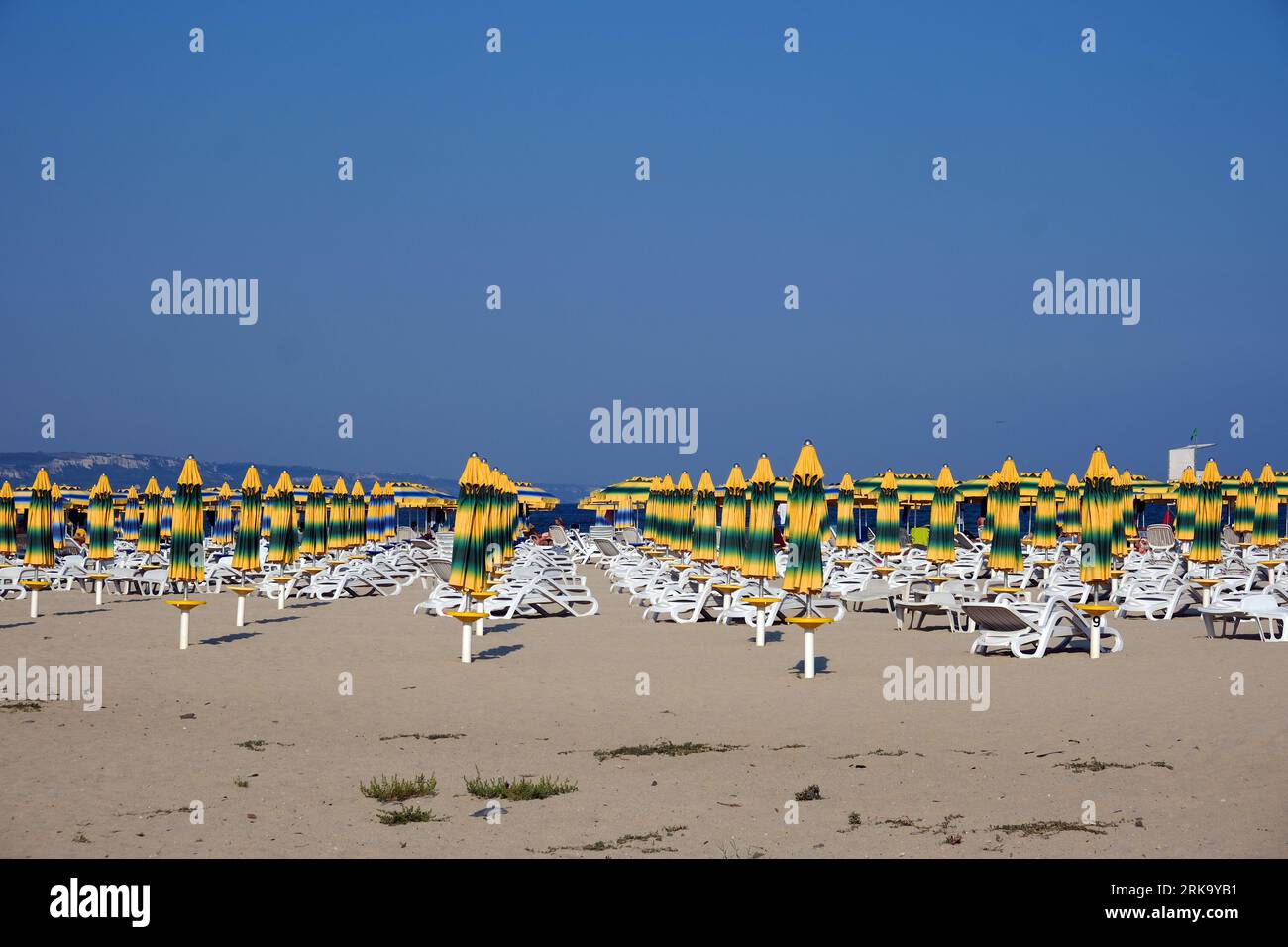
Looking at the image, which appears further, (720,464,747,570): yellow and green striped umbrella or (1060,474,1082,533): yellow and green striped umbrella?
(1060,474,1082,533): yellow and green striped umbrella

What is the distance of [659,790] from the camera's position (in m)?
6.33

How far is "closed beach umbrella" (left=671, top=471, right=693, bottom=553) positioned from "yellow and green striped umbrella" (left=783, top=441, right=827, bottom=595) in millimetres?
9485

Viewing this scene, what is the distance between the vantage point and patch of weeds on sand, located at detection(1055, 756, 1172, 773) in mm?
6555

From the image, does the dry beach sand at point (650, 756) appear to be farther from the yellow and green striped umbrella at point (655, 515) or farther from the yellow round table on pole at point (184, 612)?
the yellow and green striped umbrella at point (655, 515)

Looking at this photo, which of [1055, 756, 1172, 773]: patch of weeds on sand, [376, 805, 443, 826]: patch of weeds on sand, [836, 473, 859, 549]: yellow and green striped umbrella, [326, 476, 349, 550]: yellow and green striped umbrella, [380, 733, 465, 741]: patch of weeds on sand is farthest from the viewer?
[836, 473, 859, 549]: yellow and green striped umbrella

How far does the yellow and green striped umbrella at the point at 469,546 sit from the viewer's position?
1173cm

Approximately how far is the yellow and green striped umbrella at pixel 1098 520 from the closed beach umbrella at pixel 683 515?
30.2 ft

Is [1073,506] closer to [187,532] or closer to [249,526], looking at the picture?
[249,526]

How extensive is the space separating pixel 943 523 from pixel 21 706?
12.7m

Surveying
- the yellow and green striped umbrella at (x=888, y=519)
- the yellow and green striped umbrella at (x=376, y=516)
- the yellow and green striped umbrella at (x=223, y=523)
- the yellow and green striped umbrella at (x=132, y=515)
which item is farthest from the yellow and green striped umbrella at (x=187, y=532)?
the yellow and green striped umbrella at (x=132, y=515)

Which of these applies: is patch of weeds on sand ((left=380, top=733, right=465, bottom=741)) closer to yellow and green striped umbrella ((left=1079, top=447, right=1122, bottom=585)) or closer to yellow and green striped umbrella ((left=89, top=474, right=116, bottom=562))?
yellow and green striped umbrella ((left=1079, top=447, right=1122, bottom=585))

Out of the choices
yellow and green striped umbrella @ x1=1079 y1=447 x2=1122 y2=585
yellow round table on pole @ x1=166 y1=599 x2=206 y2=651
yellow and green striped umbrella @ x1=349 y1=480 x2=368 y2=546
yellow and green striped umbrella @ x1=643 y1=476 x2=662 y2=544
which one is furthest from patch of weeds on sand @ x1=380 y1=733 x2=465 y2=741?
yellow and green striped umbrella @ x1=643 y1=476 x2=662 y2=544

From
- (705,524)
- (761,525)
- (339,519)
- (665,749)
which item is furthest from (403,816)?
(339,519)
